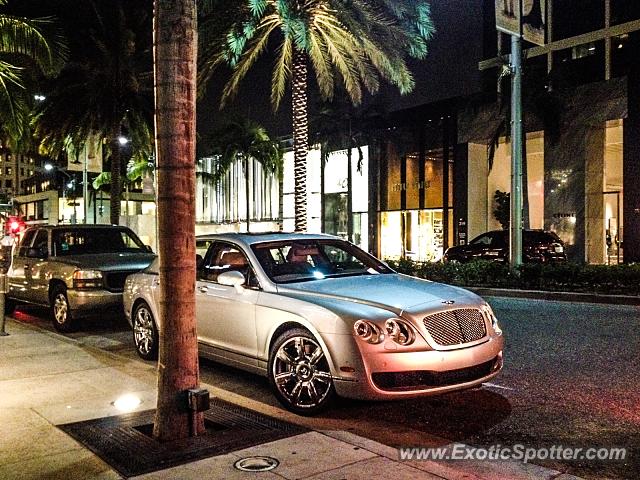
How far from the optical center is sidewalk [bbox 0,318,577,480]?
181 inches

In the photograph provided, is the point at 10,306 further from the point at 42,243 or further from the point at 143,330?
the point at 143,330

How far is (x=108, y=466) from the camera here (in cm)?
483

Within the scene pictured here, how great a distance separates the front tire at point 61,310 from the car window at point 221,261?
13.9 ft

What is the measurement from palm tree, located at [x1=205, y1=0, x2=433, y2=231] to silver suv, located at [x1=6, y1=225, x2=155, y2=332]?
648 centimetres

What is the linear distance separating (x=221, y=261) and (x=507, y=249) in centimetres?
1703

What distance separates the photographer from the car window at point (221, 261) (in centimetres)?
772

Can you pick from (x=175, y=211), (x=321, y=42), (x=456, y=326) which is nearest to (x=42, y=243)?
(x=175, y=211)

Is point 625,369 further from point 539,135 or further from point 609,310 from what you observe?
point 539,135

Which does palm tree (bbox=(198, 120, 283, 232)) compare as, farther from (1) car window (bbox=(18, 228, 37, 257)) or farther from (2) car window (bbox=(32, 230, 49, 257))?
(2) car window (bbox=(32, 230, 49, 257))

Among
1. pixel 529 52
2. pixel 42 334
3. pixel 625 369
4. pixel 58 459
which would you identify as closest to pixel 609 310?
pixel 625 369

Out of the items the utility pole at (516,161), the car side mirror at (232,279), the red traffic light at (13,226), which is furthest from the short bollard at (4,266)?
the utility pole at (516,161)

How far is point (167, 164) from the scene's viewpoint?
535 centimetres

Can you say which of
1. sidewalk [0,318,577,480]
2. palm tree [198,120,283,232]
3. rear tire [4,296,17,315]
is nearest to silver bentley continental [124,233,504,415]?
sidewalk [0,318,577,480]

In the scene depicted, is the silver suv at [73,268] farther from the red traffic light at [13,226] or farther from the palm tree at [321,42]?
the red traffic light at [13,226]
